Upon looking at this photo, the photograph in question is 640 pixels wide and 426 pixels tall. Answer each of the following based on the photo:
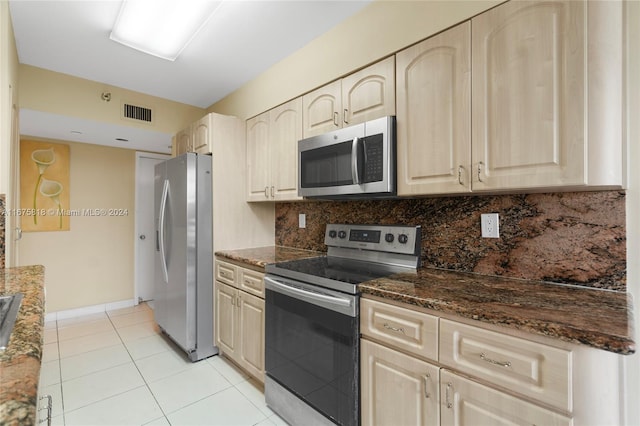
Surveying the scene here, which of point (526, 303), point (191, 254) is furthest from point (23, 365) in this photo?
point (191, 254)

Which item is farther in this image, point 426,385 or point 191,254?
point 191,254

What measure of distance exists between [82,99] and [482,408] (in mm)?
Result: 3667

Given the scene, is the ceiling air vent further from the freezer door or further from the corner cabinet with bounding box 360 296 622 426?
the corner cabinet with bounding box 360 296 622 426

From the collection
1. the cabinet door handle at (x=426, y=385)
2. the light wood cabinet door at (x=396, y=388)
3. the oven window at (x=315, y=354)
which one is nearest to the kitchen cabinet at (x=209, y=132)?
the oven window at (x=315, y=354)

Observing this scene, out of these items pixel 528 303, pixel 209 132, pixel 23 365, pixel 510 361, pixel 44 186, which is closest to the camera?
pixel 23 365

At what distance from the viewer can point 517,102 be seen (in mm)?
1231

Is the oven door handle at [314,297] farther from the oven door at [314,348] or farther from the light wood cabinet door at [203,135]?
the light wood cabinet door at [203,135]

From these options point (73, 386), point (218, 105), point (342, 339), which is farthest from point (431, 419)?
point (218, 105)

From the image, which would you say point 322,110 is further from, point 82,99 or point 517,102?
point 82,99

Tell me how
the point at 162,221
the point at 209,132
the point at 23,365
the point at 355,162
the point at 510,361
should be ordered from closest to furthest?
the point at 23,365
the point at 510,361
the point at 355,162
the point at 209,132
the point at 162,221

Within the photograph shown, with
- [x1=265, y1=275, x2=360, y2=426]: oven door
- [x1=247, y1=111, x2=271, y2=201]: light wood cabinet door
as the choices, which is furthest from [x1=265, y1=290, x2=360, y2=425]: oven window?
[x1=247, y1=111, x2=271, y2=201]: light wood cabinet door

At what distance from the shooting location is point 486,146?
1.32 meters

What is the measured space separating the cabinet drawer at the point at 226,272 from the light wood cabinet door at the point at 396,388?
1267mm

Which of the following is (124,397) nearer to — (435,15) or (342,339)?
(342,339)
